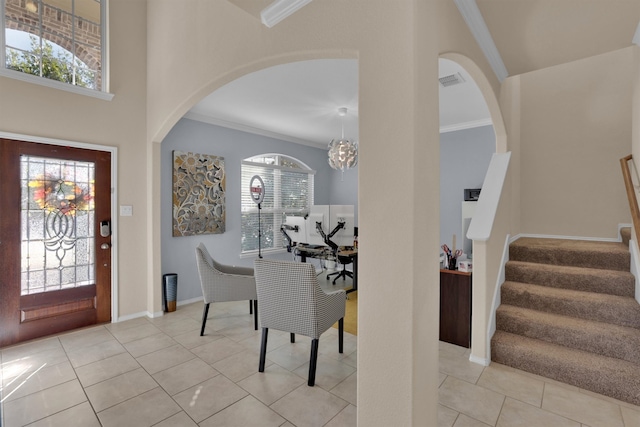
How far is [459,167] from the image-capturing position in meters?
4.98

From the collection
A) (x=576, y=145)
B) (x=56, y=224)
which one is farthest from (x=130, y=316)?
(x=576, y=145)

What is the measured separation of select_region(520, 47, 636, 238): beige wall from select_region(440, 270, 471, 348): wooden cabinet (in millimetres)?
2179

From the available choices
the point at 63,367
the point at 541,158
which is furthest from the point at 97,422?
the point at 541,158

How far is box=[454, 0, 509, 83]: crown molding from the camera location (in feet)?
5.99

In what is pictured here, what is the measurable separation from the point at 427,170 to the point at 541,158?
368 cm

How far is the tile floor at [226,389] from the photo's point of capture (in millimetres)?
1862

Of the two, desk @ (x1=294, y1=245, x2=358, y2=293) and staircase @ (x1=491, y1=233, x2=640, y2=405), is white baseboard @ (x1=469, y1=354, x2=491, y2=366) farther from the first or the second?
desk @ (x1=294, y1=245, x2=358, y2=293)

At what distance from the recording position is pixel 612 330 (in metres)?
2.30

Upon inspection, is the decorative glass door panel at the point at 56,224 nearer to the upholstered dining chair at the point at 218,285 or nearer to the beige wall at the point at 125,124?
the beige wall at the point at 125,124

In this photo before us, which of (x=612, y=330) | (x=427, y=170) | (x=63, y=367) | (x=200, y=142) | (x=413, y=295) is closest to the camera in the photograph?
(x=413, y=295)

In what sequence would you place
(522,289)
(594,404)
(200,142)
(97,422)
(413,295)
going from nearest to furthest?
(413,295)
(97,422)
(594,404)
(522,289)
(200,142)

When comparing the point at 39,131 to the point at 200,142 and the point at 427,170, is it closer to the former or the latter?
the point at 200,142

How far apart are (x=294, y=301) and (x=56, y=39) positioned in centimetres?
380

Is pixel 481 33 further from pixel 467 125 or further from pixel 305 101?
pixel 467 125
